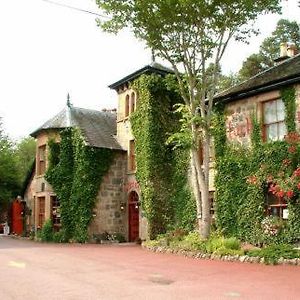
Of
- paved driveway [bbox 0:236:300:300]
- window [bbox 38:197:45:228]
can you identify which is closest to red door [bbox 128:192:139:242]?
window [bbox 38:197:45:228]

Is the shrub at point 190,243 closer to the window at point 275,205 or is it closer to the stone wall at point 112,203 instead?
the window at point 275,205

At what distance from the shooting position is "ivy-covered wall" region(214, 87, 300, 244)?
17.2m

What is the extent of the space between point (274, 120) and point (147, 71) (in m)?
8.60

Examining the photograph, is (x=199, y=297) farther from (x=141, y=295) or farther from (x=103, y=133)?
(x=103, y=133)

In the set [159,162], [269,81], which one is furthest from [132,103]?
[269,81]

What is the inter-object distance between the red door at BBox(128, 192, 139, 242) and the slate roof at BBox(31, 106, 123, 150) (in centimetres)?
301

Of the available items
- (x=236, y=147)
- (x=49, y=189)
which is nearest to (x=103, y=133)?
(x=49, y=189)

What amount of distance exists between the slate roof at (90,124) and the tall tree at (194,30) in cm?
787

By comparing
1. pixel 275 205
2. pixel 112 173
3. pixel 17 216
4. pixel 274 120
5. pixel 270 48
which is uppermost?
pixel 270 48

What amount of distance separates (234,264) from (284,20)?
3925 cm

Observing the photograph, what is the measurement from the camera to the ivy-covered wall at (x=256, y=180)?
56.5 feet

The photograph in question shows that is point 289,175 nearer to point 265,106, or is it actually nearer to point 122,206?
point 265,106

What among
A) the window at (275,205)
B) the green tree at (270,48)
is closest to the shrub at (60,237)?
the window at (275,205)

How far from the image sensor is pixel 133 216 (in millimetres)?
25797
